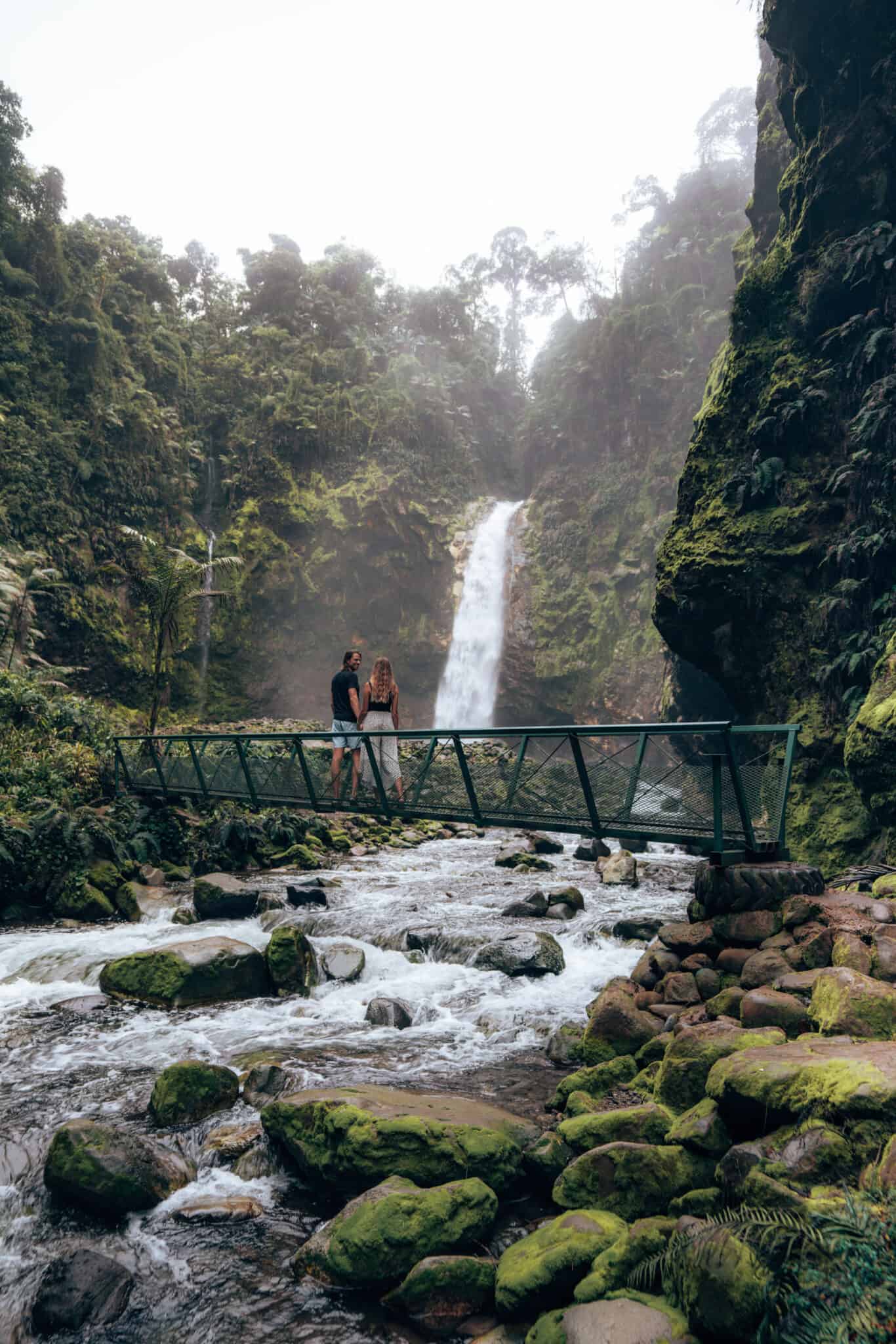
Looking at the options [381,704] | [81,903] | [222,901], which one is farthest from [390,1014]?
[81,903]

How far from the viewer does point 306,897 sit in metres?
8.81

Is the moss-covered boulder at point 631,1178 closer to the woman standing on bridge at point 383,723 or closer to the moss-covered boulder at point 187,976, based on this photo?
the moss-covered boulder at point 187,976

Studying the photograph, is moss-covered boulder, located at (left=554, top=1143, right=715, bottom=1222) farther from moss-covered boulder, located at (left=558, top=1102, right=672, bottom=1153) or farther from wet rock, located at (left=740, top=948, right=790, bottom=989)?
wet rock, located at (left=740, top=948, right=790, bottom=989)

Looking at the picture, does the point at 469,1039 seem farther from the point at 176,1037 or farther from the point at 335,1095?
the point at 176,1037

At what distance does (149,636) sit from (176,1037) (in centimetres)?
2031

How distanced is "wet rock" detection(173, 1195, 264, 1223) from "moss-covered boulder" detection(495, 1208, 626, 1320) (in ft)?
4.22

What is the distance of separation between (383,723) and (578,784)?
248 centimetres

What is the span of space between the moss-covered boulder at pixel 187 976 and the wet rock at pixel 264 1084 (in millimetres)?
1553

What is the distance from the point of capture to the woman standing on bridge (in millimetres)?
7828

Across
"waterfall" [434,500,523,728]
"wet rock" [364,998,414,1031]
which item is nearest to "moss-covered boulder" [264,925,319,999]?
"wet rock" [364,998,414,1031]

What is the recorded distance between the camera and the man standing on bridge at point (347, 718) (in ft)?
26.7

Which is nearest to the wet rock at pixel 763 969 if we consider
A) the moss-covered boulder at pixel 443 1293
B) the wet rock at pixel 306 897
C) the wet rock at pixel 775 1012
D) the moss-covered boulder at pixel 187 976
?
the wet rock at pixel 775 1012

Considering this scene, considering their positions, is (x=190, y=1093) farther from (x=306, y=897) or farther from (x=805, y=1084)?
(x=306, y=897)

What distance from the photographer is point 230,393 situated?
99.3 ft
